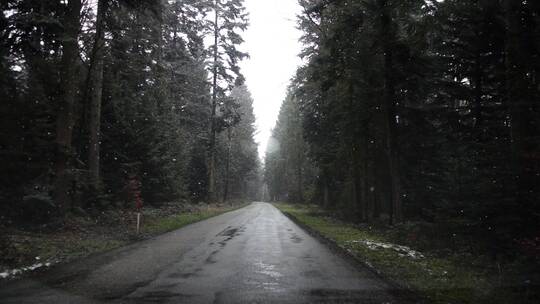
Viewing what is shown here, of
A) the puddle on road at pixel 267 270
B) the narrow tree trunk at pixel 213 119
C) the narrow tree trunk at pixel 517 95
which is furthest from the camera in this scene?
the narrow tree trunk at pixel 213 119

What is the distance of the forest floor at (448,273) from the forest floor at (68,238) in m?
7.30

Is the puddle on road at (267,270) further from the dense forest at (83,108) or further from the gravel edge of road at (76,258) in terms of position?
the dense forest at (83,108)

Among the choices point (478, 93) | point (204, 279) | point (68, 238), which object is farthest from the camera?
point (478, 93)

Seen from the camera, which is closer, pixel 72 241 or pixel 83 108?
pixel 72 241

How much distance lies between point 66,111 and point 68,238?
4.75 m

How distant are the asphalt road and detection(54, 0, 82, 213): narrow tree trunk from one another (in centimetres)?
449

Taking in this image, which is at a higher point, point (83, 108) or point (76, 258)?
point (83, 108)

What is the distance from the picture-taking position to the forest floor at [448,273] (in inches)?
286

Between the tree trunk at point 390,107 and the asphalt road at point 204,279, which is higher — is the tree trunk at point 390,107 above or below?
above

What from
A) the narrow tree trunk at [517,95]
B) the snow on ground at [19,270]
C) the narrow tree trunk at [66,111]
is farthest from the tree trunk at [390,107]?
the snow on ground at [19,270]

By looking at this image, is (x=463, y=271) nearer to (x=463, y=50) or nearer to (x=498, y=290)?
(x=498, y=290)

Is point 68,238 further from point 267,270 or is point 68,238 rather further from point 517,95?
point 517,95

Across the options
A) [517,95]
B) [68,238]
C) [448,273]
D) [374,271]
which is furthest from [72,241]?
[517,95]

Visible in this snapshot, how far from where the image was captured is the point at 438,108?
70.2 feet
